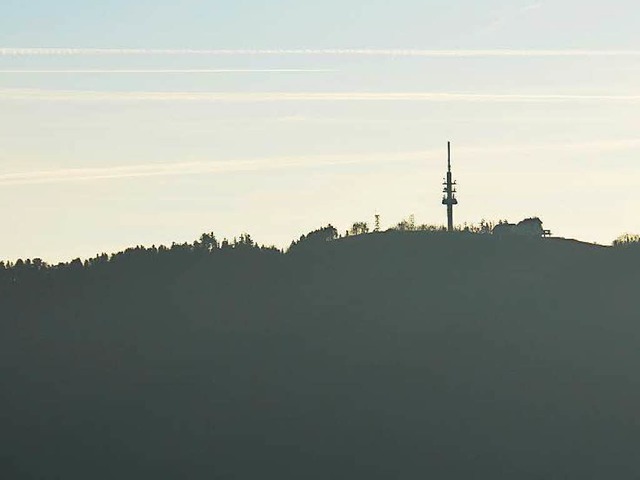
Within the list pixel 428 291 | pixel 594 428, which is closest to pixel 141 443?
pixel 428 291

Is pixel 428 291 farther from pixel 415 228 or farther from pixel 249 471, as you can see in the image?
pixel 249 471

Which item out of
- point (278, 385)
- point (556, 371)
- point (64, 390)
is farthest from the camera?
point (64, 390)

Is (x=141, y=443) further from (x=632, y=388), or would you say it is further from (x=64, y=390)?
(x=632, y=388)

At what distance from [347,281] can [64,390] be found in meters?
33.4

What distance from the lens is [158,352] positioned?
200 metres

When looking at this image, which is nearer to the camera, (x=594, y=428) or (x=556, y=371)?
(x=594, y=428)

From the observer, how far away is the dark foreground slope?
164 m

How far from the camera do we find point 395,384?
178m

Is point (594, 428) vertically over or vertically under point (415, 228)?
under

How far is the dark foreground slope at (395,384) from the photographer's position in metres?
164

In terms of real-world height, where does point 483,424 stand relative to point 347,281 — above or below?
below

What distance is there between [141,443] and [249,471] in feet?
52.4

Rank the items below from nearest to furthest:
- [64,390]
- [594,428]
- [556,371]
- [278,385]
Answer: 1. [594,428]
2. [556,371]
3. [278,385]
4. [64,390]

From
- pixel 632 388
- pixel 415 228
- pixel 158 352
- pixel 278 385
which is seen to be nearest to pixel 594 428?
pixel 632 388
